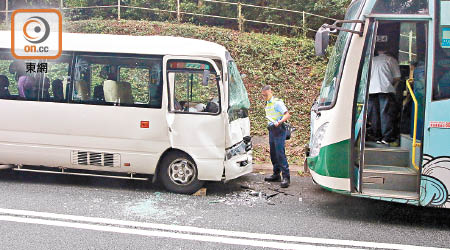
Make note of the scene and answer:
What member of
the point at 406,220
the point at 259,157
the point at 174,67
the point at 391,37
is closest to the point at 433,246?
the point at 406,220

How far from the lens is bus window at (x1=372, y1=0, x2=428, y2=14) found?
19.6ft

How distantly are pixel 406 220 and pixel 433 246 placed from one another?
42.8 inches

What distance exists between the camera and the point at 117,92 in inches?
310

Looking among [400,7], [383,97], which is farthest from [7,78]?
[400,7]

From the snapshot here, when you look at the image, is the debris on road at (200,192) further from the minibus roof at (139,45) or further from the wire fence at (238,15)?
the wire fence at (238,15)

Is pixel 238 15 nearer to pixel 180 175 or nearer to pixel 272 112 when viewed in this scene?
pixel 272 112

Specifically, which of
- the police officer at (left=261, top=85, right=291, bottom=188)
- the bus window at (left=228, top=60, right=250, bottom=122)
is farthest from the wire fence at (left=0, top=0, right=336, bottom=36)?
the police officer at (left=261, top=85, right=291, bottom=188)

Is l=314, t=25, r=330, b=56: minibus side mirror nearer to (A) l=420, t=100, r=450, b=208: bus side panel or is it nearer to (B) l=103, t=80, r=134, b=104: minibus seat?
(A) l=420, t=100, r=450, b=208: bus side panel

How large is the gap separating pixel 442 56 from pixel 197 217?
3.72 meters

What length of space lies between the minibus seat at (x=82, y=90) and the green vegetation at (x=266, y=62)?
4.14 metres

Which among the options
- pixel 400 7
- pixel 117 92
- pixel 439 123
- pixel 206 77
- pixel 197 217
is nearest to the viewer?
pixel 439 123

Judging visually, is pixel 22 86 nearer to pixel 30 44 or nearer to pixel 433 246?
pixel 30 44

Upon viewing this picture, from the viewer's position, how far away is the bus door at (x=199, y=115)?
24.8 ft

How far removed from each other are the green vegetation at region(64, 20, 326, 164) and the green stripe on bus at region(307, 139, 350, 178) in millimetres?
4184
